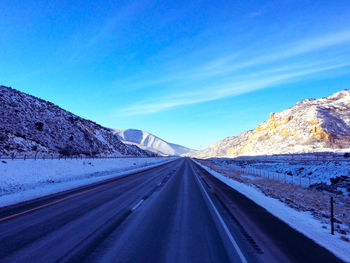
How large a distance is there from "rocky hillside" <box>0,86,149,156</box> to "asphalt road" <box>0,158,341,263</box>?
29.0m

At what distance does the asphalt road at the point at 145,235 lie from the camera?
15.1ft

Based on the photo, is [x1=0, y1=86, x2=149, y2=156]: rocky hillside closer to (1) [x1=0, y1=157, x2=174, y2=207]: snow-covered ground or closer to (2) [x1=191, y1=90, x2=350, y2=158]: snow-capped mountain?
(1) [x1=0, y1=157, x2=174, y2=207]: snow-covered ground

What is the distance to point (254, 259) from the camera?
462cm

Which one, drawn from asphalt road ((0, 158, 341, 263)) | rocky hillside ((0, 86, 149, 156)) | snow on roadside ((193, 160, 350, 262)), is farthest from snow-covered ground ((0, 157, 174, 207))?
rocky hillside ((0, 86, 149, 156))

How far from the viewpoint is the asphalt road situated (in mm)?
4590

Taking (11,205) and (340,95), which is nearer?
(11,205)

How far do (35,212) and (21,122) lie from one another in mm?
44099

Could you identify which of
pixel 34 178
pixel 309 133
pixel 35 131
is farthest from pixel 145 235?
pixel 309 133

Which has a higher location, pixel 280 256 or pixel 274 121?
pixel 274 121

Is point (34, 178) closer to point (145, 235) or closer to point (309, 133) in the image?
point (145, 235)

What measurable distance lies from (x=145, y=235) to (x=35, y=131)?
4674 cm

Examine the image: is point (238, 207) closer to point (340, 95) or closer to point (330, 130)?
point (330, 130)

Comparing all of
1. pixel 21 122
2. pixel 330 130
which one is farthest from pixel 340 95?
A: pixel 21 122

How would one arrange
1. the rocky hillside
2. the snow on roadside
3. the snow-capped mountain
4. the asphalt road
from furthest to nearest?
the snow-capped mountain, the rocky hillside, the snow on roadside, the asphalt road
